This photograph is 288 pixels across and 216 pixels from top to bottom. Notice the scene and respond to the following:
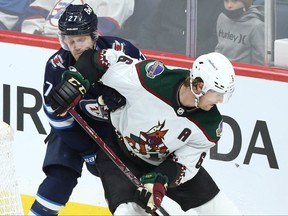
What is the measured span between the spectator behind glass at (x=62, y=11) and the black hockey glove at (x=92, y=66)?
3.07 ft

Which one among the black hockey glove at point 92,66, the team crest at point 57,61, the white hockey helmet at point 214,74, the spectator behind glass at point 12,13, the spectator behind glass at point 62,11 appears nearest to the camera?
the white hockey helmet at point 214,74

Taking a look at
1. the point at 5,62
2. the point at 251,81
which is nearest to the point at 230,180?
the point at 251,81

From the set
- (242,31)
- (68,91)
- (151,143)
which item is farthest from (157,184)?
(242,31)

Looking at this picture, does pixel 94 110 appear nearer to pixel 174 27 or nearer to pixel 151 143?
pixel 151 143

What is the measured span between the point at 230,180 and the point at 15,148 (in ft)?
3.48

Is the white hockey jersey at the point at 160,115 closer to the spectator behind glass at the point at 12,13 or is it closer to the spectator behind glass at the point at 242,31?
the spectator behind glass at the point at 242,31

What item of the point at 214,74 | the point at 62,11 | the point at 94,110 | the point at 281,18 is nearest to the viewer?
the point at 214,74

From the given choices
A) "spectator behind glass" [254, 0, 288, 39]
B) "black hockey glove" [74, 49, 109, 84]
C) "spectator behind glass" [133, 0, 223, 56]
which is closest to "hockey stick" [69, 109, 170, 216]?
"black hockey glove" [74, 49, 109, 84]

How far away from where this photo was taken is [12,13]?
519cm

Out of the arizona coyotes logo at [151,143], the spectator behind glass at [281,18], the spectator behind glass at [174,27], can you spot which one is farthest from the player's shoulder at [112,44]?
the spectator behind glass at [281,18]

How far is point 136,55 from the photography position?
432 centimetres

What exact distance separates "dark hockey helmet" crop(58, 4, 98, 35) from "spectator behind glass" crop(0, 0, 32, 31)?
987 mm

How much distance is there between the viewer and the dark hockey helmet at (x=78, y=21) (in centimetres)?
411

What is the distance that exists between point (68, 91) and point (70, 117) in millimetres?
317
